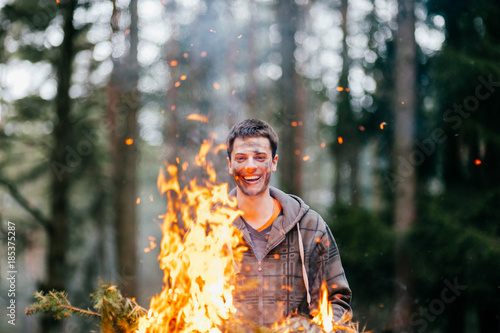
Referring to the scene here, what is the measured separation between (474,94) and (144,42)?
829 cm

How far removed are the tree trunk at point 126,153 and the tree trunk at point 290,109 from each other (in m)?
3.98

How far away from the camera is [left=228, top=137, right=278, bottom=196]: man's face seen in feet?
11.0

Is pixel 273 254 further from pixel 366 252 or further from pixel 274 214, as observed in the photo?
pixel 366 252

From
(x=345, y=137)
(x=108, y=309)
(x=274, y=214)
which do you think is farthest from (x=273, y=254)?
(x=345, y=137)

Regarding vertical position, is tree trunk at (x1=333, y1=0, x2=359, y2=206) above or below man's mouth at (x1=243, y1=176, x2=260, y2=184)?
above

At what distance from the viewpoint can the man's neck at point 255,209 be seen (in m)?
3.46

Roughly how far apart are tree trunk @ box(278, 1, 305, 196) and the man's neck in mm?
7296

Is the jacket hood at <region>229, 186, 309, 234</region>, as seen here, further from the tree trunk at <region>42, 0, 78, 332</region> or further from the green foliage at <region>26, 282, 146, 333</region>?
the tree trunk at <region>42, 0, 78, 332</region>

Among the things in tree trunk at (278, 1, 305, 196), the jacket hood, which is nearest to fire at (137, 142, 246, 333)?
the jacket hood

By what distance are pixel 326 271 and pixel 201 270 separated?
1.01 meters

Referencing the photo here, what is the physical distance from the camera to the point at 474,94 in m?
7.84

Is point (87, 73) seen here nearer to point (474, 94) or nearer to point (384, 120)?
point (384, 120)

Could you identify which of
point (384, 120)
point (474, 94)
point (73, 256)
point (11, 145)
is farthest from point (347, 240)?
point (73, 256)

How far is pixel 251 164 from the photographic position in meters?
3.34
